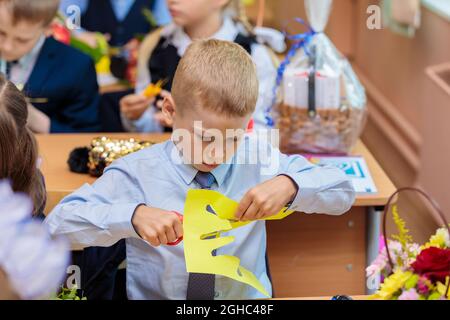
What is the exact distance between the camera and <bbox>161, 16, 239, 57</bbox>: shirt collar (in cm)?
221

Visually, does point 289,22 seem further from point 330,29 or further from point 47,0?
point 47,0

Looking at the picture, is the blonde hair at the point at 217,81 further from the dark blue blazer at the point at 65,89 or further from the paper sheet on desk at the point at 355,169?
the dark blue blazer at the point at 65,89

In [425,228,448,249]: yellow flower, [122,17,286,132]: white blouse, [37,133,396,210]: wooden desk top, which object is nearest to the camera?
[425,228,448,249]: yellow flower

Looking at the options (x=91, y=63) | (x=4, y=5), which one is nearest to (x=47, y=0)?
(x=4, y=5)

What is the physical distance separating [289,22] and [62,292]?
136 inches

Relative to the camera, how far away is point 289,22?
460 centimetres

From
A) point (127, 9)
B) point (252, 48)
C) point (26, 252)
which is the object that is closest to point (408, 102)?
point (127, 9)

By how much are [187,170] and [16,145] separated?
29 cm

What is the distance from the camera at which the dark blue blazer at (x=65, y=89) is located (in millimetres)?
2402

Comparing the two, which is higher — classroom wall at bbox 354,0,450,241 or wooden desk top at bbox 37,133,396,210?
wooden desk top at bbox 37,133,396,210

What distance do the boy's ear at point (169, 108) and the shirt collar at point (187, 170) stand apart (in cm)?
6

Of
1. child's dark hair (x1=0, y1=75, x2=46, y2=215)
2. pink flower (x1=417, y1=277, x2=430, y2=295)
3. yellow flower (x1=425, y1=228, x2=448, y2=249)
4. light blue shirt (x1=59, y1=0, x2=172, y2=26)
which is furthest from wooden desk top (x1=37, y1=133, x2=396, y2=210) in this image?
light blue shirt (x1=59, y1=0, x2=172, y2=26)

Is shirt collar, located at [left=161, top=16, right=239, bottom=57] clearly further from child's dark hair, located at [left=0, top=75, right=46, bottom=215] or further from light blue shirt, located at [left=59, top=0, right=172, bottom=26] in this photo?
light blue shirt, located at [left=59, top=0, right=172, bottom=26]

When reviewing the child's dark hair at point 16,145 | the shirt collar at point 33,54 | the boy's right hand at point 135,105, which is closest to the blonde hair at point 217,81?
the child's dark hair at point 16,145
